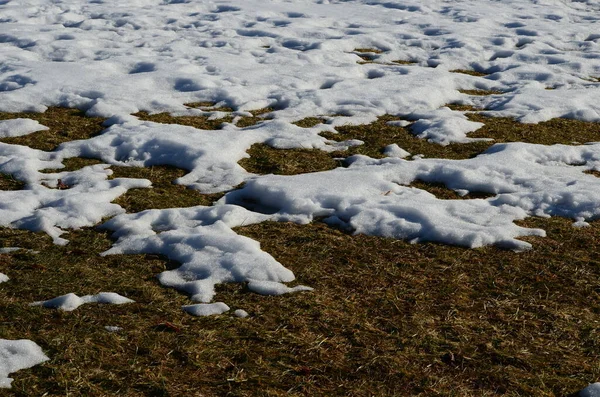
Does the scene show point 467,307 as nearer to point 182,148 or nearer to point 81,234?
point 81,234

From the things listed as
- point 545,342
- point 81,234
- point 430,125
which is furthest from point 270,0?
point 545,342

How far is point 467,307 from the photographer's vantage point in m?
4.25

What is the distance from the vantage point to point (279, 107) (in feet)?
30.1

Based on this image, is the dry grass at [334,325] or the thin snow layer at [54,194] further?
the thin snow layer at [54,194]

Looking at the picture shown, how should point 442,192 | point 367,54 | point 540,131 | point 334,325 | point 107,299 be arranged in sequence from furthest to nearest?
point 367,54 → point 540,131 → point 442,192 → point 107,299 → point 334,325

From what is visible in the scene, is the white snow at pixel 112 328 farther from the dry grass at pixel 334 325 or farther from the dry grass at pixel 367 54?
the dry grass at pixel 367 54

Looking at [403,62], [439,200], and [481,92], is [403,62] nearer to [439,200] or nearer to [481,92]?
[481,92]

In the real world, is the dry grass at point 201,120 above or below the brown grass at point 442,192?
below

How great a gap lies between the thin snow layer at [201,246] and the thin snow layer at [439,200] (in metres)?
0.53

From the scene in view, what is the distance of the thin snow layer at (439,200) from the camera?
5367 millimetres

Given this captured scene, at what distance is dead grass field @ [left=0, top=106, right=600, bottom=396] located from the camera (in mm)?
3395

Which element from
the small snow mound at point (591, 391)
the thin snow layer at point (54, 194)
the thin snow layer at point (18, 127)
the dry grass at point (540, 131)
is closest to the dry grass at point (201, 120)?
the thin snow layer at point (18, 127)

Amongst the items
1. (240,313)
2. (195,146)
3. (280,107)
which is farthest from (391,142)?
(240,313)

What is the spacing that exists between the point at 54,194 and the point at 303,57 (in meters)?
7.18
